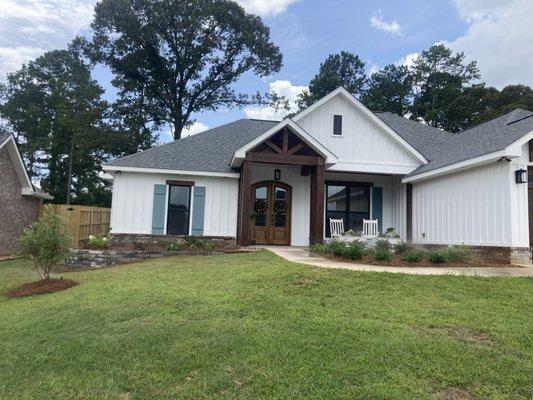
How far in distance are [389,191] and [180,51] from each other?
81.6 feet

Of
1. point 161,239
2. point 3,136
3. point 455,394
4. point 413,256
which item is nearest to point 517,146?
point 413,256

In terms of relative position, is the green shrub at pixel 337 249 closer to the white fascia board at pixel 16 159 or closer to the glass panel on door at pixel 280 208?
the glass panel on door at pixel 280 208

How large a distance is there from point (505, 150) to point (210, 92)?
2851 cm

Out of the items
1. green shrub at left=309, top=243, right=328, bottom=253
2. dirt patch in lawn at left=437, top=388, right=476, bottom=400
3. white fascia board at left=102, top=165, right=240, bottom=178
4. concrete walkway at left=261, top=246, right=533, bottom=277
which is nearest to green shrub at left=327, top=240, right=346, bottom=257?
green shrub at left=309, top=243, right=328, bottom=253

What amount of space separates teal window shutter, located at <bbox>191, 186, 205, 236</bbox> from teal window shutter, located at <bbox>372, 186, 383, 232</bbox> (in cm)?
649

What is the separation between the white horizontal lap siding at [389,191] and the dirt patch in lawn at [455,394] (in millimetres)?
12532

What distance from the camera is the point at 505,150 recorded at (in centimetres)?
1009

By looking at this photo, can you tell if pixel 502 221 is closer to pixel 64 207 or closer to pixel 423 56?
pixel 64 207

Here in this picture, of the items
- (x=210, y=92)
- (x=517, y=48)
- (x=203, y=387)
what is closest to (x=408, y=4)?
(x=517, y=48)

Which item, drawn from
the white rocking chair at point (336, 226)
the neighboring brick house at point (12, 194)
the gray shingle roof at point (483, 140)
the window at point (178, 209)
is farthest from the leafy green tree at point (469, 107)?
the neighboring brick house at point (12, 194)

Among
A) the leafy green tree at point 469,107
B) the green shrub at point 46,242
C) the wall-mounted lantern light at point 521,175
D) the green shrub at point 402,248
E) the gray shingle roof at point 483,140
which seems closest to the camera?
the green shrub at point 46,242

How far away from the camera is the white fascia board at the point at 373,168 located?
578 inches

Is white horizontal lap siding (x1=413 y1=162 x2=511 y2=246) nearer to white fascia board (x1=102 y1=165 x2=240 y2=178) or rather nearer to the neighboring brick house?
white fascia board (x1=102 y1=165 x2=240 y2=178)

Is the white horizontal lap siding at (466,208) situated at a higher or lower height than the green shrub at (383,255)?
higher
